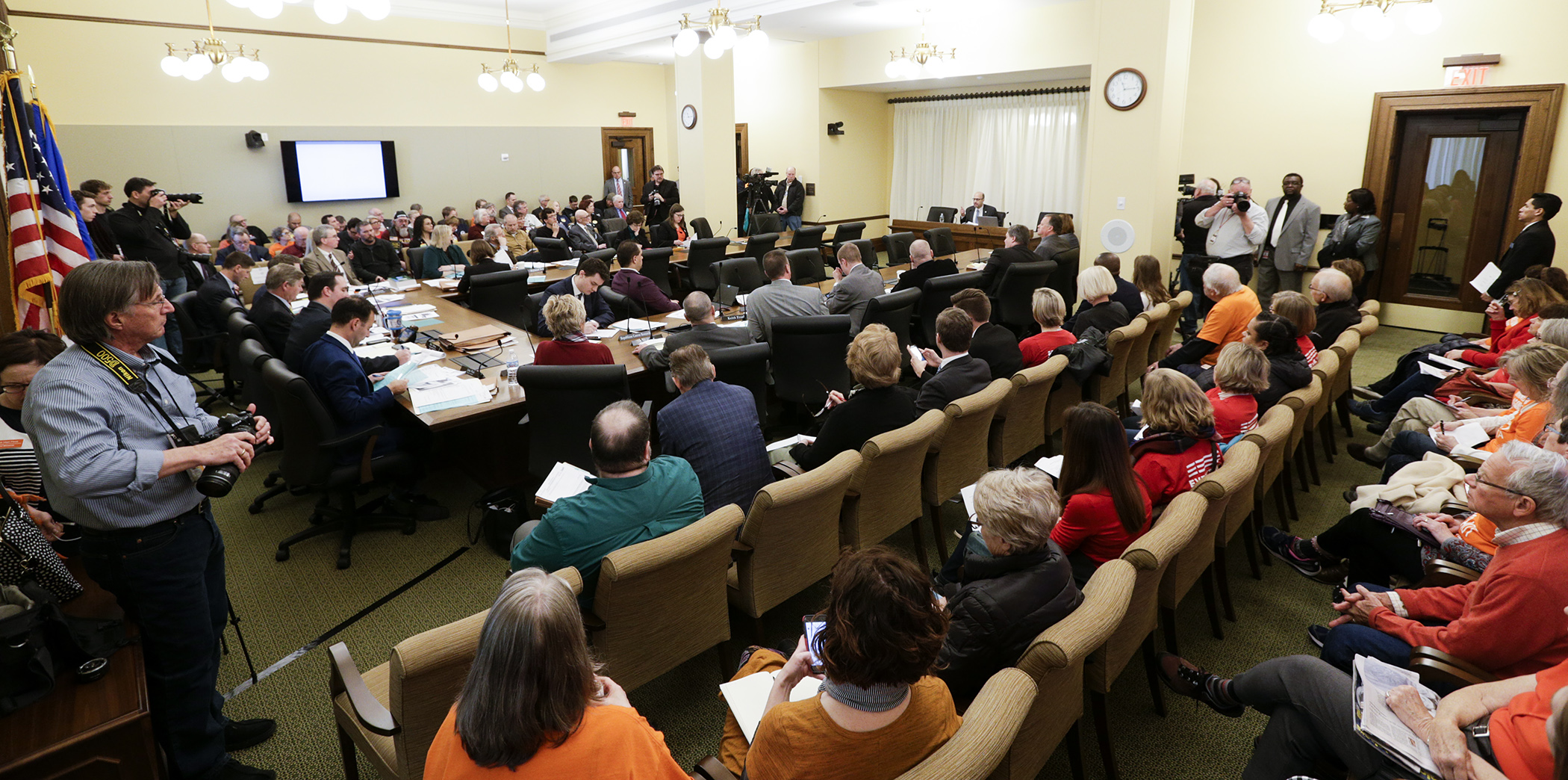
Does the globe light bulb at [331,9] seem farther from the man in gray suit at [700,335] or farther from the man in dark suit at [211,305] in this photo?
the man in gray suit at [700,335]

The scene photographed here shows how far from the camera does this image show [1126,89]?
307 inches

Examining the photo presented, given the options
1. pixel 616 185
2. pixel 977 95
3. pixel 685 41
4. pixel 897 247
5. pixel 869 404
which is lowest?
pixel 869 404

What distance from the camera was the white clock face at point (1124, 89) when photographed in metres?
7.70

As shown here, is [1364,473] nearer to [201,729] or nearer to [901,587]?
[901,587]

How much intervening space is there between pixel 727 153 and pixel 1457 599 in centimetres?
1034

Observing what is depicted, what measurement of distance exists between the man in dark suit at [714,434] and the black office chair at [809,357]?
1638mm

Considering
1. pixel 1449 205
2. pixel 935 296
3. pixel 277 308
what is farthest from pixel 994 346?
pixel 1449 205

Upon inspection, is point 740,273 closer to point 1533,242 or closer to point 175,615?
point 175,615

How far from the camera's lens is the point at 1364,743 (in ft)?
6.23

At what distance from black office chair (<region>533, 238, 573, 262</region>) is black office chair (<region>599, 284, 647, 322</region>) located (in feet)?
9.05

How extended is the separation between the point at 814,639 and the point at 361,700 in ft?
3.62

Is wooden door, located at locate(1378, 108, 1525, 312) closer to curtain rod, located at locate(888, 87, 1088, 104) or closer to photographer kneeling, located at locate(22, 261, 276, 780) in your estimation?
curtain rod, located at locate(888, 87, 1088, 104)

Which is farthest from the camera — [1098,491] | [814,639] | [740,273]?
[740,273]

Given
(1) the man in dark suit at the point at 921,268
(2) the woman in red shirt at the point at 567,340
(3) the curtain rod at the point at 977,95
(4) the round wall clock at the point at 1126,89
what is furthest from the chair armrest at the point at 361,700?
(3) the curtain rod at the point at 977,95
